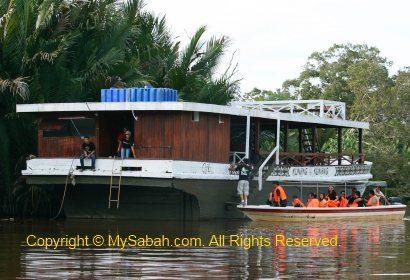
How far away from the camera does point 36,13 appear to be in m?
31.0

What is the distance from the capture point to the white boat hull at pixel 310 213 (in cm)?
2753

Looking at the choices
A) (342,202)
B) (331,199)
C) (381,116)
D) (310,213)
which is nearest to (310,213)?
(310,213)

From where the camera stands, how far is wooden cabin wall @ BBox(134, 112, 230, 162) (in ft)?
88.2

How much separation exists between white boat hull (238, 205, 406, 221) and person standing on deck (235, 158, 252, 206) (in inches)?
25.3

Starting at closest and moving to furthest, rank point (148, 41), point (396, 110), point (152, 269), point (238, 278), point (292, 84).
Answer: point (238, 278), point (152, 269), point (148, 41), point (396, 110), point (292, 84)

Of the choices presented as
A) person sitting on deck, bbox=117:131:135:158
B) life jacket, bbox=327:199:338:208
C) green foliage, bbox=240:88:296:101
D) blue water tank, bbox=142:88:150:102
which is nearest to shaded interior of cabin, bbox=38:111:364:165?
person sitting on deck, bbox=117:131:135:158

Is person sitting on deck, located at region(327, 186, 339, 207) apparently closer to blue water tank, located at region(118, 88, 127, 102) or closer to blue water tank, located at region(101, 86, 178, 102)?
blue water tank, located at region(101, 86, 178, 102)

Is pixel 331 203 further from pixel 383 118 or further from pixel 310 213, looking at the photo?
pixel 383 118

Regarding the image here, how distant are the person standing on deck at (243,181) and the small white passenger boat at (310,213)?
643 mm

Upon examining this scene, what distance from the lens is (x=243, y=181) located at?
2853 cm

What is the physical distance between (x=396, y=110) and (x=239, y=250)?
33.0m

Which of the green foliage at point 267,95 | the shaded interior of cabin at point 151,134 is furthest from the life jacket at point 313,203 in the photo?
the green foliage at point 267,95

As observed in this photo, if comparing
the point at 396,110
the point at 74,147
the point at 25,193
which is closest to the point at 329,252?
the point at 74,147

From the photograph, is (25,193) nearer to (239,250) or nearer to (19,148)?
(19,148)
